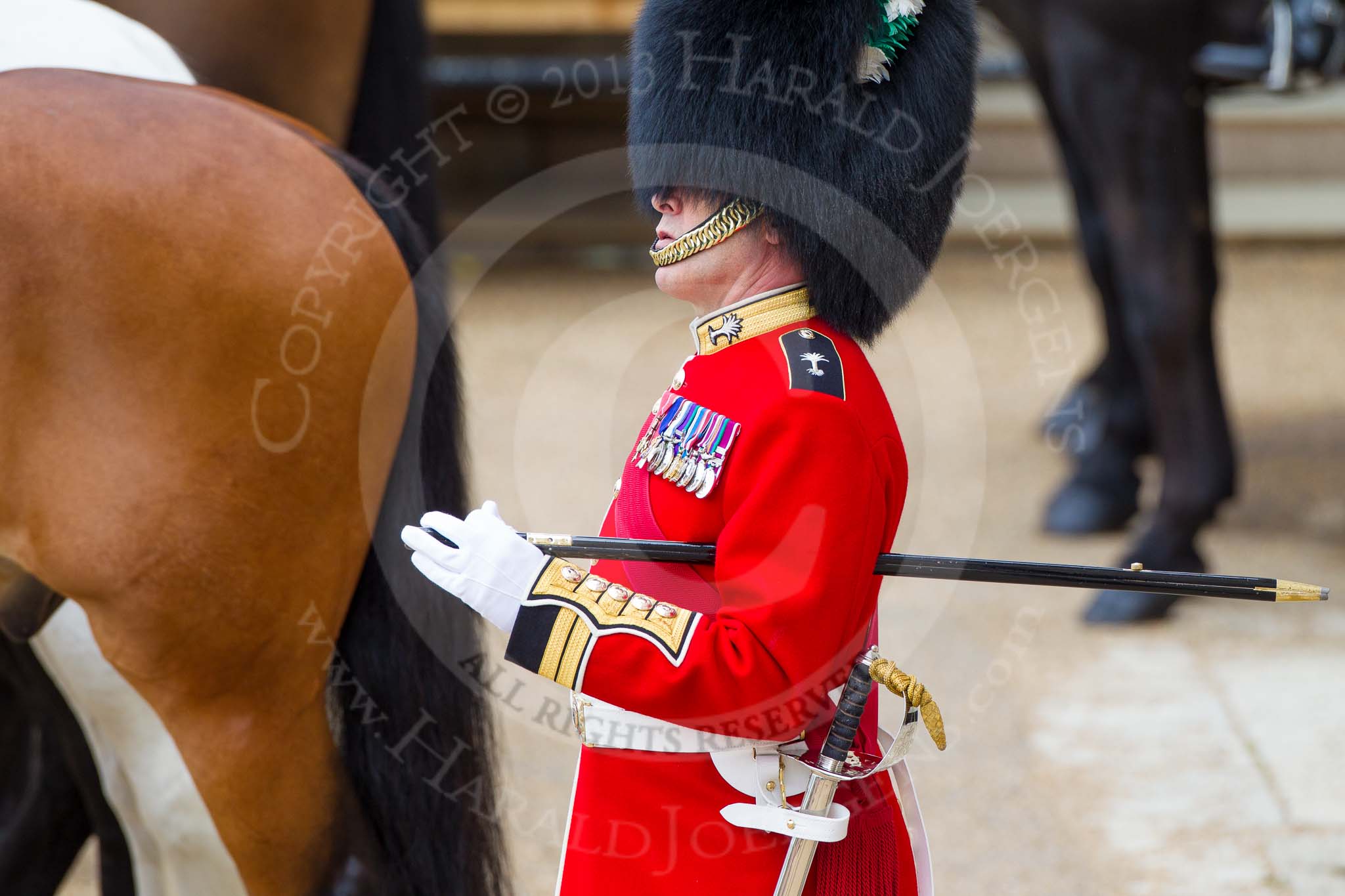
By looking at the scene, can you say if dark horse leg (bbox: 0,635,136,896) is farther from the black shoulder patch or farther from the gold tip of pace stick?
the gold tip of pace stick

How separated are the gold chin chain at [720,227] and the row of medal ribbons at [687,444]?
0.37 feet

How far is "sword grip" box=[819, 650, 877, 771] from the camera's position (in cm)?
99

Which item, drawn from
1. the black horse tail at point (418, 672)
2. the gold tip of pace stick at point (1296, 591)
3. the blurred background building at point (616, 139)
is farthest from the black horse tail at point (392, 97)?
the blurred background building at point (616, 139)

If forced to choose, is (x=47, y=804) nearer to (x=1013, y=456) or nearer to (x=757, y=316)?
(x=757, y=316)

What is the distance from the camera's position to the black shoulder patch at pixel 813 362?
0.94 m

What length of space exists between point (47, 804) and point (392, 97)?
1053 millimetres

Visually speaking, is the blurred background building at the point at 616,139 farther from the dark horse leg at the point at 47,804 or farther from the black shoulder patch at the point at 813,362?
the black shoulder patch at the point at 813,362

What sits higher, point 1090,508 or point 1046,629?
point 1090,508

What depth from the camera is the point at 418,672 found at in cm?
138

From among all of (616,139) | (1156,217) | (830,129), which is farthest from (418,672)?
(616,139)

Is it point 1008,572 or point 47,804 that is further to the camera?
point 47,804

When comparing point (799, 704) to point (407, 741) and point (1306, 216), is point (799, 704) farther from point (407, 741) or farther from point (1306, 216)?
point (1306, 216)

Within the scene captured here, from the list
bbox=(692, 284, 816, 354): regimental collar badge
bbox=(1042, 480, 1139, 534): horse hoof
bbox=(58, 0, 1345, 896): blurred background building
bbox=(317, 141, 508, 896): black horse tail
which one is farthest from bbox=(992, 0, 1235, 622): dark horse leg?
bbox=(692, 284, 816, 354): regimental collar badge

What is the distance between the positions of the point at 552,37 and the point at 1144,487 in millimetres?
3717
